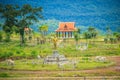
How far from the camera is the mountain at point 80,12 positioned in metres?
16.1

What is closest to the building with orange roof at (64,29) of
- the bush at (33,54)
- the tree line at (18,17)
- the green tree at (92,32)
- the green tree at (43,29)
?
the green tree at (43,29)

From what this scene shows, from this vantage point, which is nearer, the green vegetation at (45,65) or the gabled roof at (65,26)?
the green vegetation at (45,65)

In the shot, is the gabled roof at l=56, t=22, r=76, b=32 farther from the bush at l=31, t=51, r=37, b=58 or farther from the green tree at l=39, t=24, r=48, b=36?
the bush at l=31, t=51, r=37, b=58

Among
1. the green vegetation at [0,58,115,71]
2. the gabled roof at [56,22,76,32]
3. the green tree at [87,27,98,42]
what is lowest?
the green vegetation at [0,58,115,71]

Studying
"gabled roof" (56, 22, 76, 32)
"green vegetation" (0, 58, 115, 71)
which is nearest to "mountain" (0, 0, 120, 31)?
"gabled roof" (56, 22, 76, 32)

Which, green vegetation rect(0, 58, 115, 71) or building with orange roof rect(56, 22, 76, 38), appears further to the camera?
building with orange roof rect(56, 22, 76, 38)

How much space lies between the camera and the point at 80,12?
16.2 meters

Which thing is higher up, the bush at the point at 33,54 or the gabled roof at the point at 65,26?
the gabled roof at the point at 65,26

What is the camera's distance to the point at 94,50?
16.3 meters

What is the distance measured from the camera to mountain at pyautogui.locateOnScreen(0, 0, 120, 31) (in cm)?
1611

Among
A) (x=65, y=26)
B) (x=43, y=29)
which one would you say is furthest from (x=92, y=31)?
(x=43, y=29)

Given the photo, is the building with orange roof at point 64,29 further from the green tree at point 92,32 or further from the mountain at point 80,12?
the green tree at point 92,32

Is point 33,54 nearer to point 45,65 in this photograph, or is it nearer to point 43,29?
point 45,65

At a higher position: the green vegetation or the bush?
the bush
